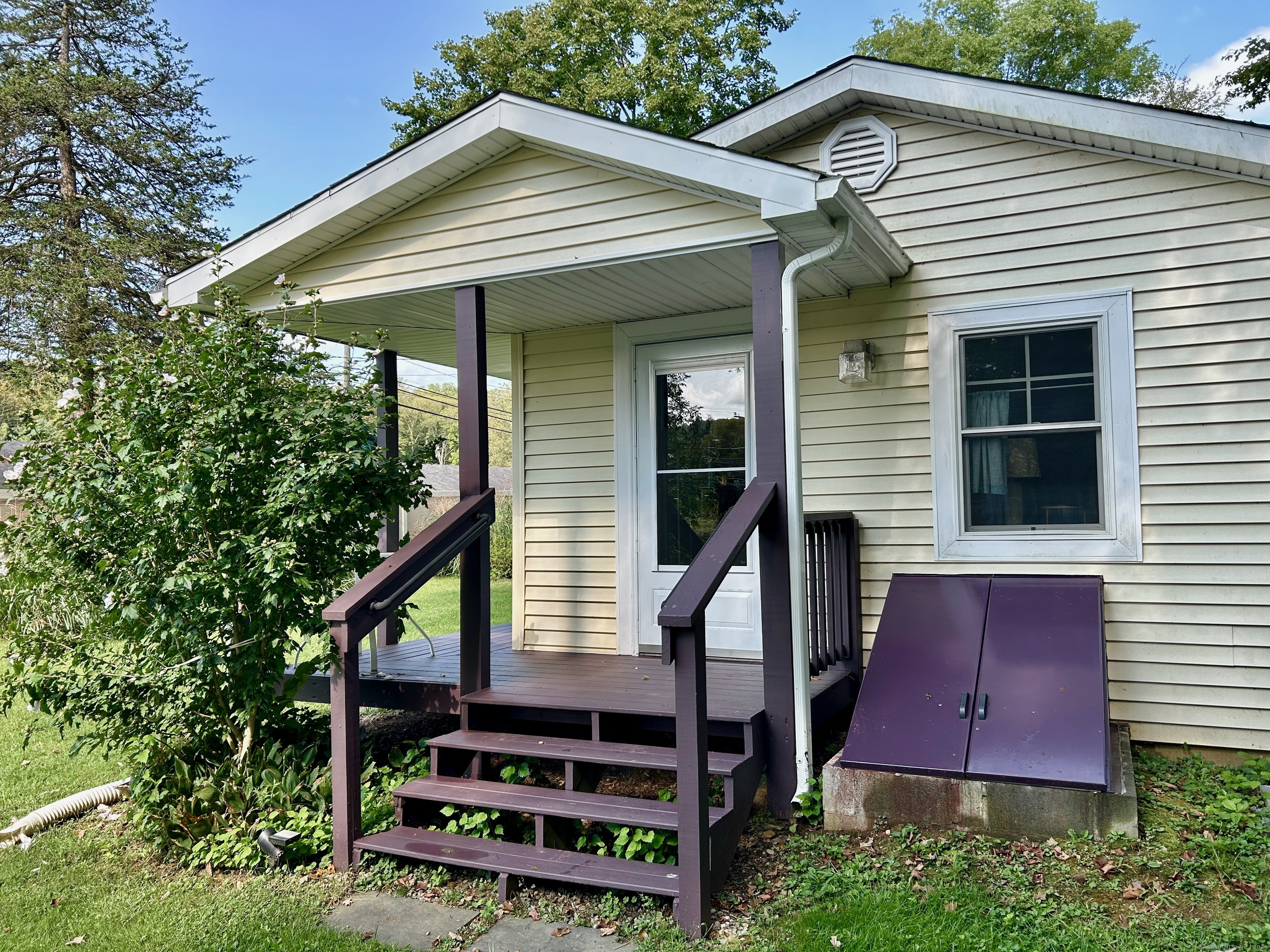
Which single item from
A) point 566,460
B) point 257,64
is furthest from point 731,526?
point 257,64

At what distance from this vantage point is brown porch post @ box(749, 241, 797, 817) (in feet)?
12.6

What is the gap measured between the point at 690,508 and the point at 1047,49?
800 inches

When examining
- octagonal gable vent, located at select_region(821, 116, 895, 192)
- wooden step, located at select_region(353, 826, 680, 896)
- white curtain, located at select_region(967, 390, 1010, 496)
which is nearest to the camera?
wooden step, located at select_region(353, 826, 680, 896)

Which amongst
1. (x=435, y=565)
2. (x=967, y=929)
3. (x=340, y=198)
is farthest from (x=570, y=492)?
(x=967, y=929)

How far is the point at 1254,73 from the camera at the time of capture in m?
11.3

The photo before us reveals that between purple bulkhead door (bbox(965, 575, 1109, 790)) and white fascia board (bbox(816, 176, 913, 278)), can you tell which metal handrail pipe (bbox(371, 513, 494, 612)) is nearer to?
purple bulkhead door (bbox(965, 575, 1109, 790))

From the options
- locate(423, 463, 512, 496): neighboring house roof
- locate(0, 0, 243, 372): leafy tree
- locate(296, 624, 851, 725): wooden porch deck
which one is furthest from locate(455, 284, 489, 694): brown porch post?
locate(423, 463, 512, 496): neighboring house roof

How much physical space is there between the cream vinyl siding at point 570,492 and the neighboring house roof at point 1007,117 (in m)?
1.73

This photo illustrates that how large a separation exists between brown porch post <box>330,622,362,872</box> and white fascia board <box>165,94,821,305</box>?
7.79 feet

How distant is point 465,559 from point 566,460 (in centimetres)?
188

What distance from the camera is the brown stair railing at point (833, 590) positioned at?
14.5 ft

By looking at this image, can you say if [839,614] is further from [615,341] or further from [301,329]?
[301,329]

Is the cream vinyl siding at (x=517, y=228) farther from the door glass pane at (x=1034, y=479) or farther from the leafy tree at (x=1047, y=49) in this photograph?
the leafy tree at (x=1047, y=49)

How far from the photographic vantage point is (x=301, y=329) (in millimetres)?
5762
